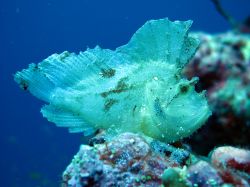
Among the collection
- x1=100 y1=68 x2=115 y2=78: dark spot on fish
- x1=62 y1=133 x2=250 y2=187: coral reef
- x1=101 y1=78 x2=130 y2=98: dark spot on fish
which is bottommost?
x1=62 y1=133 x2=250 y2=187: coral reef

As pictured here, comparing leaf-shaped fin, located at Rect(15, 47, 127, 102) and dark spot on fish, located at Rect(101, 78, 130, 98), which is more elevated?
leaf-shaped fin, located at Rect(15, 47, 127, 102)

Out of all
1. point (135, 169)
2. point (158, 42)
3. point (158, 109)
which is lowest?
point (135, 169)

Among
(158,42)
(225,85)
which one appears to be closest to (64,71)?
(158,42)

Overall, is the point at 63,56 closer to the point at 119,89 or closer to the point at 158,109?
the point at 119,89

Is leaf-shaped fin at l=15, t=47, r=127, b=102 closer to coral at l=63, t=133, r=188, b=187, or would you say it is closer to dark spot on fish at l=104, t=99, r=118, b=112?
dark spot on fish at l=104, t=99, r=118, b=112

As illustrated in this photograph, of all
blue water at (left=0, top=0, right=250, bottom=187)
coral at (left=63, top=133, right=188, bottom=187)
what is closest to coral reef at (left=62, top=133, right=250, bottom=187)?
coral at (left=63, top=133, right=188, bottom=187)

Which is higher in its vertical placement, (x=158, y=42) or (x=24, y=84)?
(x=158, y=42)
